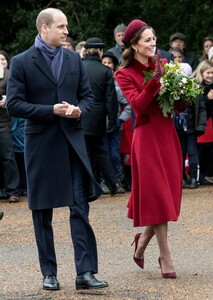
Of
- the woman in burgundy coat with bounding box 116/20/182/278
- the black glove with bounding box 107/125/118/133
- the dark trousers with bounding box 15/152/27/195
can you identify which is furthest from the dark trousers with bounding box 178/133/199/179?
the woman in burgundy coat with bounding box 116/20/182/278

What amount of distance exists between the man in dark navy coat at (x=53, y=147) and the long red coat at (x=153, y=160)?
2.07ft

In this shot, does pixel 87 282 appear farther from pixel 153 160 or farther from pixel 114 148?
pixel 114 148

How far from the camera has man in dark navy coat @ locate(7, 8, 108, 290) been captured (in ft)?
28.3

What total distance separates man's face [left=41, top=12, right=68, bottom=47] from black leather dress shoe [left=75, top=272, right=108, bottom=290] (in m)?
1.75

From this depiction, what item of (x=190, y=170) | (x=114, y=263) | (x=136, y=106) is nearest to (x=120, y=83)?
(x=136, y=106)

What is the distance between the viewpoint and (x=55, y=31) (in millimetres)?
8609

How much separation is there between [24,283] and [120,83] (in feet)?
5.84

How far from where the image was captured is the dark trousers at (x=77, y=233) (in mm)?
8609

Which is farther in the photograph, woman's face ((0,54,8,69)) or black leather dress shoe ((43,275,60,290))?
woman's face ((0,54,8,69))

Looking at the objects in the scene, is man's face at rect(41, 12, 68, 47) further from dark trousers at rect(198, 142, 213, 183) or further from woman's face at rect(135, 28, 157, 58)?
dark trousers at rect(198, 142, 213, 183)

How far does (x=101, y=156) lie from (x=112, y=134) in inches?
28.5

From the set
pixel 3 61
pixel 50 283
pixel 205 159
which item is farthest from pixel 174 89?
pixel 205 159

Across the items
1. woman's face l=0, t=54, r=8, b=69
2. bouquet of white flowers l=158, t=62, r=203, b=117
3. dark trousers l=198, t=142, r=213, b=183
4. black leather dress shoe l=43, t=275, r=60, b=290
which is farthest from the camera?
dark trousers l=198, t=142, r=213, b=183

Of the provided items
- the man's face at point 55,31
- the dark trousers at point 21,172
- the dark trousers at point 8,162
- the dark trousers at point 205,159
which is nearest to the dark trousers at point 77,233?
the man's face at point 55,31
